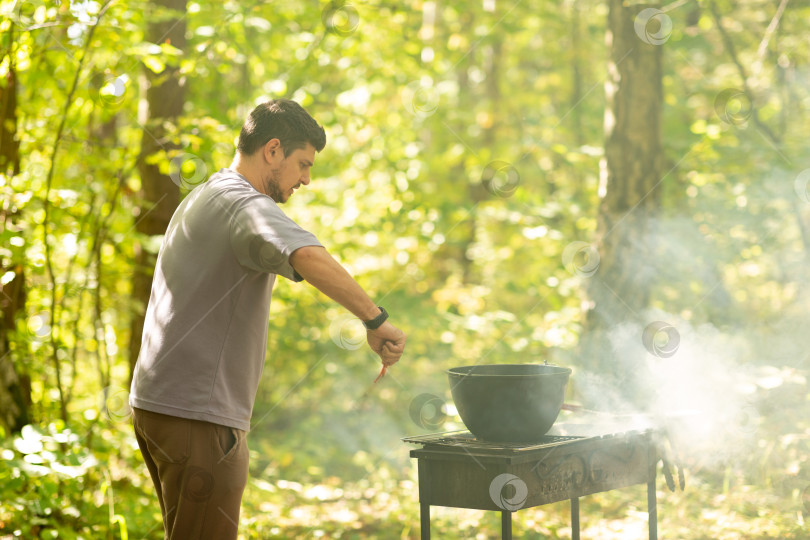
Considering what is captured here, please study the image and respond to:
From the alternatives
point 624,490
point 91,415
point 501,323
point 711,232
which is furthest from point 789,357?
point 91,415

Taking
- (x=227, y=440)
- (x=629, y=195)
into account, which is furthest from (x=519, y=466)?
(x=629, y=195)

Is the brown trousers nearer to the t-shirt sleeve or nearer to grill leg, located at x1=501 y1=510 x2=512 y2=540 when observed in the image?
the t-shirt sleeve

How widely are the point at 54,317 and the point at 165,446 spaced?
288 centimetres

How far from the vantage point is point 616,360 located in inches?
213

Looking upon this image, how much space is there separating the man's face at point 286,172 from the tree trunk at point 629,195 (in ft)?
11.5

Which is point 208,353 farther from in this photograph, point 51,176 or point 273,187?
point 51,176

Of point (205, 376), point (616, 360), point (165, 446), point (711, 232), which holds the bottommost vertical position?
point (165, 446)

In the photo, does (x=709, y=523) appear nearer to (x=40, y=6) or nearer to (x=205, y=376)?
(x=205, y=376)

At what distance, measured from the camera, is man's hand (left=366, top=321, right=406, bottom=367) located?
Result: 236 cm

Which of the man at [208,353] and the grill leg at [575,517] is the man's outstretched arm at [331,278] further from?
the grill leg at [575,517]

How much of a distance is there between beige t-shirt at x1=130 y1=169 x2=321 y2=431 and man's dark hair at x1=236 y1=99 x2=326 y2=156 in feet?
0.72

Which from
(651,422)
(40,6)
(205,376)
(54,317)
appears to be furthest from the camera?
(54,317)

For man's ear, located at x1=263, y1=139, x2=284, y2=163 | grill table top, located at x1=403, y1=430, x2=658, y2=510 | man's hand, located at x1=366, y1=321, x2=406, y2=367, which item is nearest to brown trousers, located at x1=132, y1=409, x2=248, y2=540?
man's hand, located at x1=366, y1=321, x2=406, y2=367

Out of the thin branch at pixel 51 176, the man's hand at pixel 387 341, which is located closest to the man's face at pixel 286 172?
the man's hand at pixel 387 341
